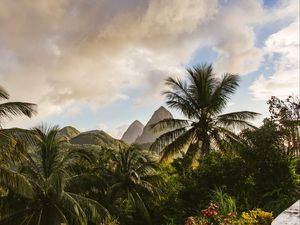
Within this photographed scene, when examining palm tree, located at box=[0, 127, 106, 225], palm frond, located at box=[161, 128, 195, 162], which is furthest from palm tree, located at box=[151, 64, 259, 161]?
palm tree, located at box=[0, 127, 106, 225]

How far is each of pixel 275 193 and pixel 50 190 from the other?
904cm

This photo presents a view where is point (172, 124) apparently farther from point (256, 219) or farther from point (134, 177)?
point (256, 219)

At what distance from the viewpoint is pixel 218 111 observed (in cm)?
1714

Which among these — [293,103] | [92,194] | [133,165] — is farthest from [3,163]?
[293,103]

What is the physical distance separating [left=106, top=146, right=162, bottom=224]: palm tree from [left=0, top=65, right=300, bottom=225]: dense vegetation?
0.06m

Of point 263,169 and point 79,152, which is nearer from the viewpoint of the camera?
point 263,169

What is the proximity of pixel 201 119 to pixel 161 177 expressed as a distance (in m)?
5.04

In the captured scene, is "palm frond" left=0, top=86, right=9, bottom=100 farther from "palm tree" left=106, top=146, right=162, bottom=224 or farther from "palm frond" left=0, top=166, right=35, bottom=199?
"palm tree" left=106, top=146, right=162, bottom=224

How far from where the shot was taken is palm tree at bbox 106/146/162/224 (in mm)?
17739

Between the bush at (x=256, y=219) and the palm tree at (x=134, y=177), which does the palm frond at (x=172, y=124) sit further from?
the bush at (x=256, y=219)

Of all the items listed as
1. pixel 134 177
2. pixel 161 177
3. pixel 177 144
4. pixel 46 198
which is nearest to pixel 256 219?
pixel 46 198

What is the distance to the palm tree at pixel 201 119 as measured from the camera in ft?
54.4

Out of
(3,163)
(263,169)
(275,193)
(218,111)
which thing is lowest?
(275,193)

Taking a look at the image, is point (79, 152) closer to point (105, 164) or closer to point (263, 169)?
point (105, 164)
